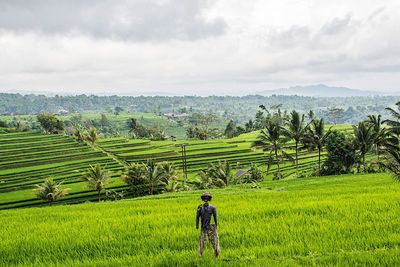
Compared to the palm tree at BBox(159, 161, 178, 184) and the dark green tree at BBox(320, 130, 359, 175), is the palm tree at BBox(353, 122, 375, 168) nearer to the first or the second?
the dark green tree at BBox(320, 130, 359, 175)

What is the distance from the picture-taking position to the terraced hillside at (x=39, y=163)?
4662cm

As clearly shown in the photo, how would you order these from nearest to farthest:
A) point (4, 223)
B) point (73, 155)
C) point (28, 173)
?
point (4, 223)
point (28, 173)
point (73, 155)

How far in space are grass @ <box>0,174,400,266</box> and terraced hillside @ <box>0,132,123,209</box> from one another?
32574mm

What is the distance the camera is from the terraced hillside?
46625mm

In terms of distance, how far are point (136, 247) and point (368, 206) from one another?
8.50m

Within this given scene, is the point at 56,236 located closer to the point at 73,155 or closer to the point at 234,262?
the point at 234,262

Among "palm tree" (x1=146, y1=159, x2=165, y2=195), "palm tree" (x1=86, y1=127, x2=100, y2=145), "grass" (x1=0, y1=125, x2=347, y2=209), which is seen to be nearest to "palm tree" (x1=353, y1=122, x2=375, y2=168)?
"grass" (x1=0, y1=125, x2=347, y2=209)

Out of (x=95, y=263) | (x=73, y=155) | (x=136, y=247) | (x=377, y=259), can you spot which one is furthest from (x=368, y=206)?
(x=73, y=155)

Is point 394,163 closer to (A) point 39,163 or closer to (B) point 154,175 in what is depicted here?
(B) point 154,175

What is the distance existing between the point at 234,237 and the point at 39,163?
59.9 m

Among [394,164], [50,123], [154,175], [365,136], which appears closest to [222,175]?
[154,175]

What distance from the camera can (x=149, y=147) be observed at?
81500 millimetres

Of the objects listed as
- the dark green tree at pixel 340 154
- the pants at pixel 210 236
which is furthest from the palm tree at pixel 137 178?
the pants at pixel 210 236

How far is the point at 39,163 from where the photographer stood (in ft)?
211
